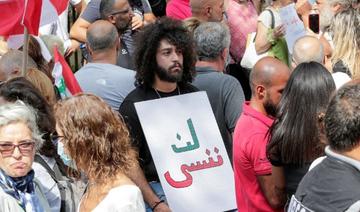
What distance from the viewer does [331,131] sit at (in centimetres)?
365

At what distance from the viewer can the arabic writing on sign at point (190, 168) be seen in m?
5.81

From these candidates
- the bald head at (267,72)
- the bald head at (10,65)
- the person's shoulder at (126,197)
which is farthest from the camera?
the bald head at (10,65)

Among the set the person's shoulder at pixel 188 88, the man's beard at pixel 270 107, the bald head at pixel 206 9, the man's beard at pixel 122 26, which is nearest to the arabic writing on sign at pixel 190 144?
the person's shoulder at pixel 188 88

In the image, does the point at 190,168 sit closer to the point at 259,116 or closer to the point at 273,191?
the point at 259,116

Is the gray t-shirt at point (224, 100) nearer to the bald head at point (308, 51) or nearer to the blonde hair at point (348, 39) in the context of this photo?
the bald head at point (308, 51)

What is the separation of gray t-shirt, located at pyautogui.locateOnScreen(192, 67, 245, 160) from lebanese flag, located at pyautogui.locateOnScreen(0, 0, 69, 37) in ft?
4.17

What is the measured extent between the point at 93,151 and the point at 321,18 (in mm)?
4491

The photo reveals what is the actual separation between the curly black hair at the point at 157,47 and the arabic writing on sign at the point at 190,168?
23.1 inches

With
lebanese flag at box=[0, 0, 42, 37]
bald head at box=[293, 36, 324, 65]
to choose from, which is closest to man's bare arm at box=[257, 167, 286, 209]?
bald head at box=[293, 36, 324, 65]

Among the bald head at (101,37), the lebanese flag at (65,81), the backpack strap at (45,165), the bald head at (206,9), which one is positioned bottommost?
the bald head at (206,9)

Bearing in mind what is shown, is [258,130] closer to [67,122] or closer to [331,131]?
[67,122]

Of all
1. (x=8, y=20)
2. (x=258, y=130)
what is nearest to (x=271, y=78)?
(x=258, y=130)

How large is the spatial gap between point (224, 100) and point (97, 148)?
84.7 inches

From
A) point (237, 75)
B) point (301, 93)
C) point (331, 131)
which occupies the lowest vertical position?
point (237, 75)
